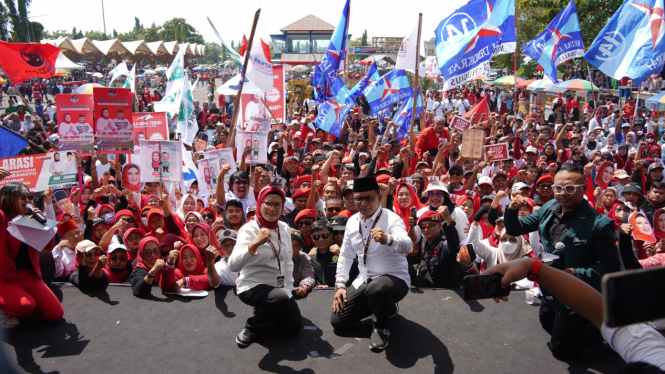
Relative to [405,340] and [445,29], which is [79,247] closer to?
[405,340]

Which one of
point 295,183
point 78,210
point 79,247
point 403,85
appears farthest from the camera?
point 403,85

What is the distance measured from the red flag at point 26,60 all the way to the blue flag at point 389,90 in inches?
294

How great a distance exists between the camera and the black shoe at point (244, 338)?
3889mm

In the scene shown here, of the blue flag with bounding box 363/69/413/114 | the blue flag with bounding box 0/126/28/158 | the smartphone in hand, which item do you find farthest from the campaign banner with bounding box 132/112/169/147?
the smartphone in hand

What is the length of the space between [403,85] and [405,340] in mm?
8511

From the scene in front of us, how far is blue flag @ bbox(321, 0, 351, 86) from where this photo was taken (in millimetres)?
10820

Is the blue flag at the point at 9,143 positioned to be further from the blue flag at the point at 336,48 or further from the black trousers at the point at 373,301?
the blue flag at the point at 336,48

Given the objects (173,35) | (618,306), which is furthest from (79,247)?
(173,35)

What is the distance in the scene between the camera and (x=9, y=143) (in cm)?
627

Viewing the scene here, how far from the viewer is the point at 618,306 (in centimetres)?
142

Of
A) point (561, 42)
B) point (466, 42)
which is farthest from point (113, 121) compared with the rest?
point (561, 42)

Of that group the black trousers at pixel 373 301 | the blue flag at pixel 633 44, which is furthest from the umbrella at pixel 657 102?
the black trousers at pixel 373 301

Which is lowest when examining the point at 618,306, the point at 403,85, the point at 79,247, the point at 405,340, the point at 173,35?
the point at 405,340

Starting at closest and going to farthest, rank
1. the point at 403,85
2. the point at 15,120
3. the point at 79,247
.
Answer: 1. the point at 79,247
2. the point at 403,85
3. the point at 15,120
